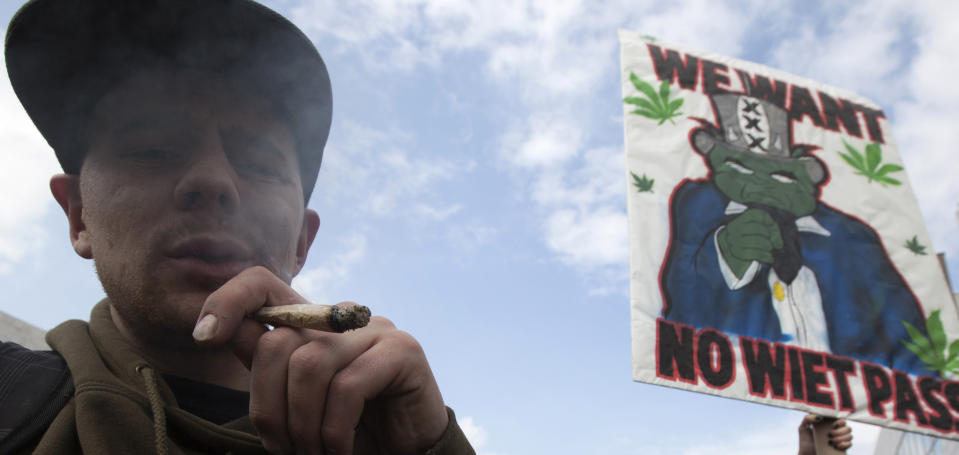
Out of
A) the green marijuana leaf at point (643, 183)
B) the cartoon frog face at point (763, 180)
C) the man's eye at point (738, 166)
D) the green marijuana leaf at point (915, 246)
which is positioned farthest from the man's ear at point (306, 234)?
the green marijuana leaf at point (915, 246)

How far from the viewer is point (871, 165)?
16.6 feet

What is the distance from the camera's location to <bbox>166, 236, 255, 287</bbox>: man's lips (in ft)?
4.25

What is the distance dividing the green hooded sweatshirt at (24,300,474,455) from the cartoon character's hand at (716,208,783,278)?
A: 3.27 metres

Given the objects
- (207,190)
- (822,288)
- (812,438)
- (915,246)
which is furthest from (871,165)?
(207,190)

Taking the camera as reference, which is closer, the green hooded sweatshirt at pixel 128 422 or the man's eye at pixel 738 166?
the green hooded sweatshirt at pixel 128 422

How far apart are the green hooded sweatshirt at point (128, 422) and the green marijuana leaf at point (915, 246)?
15.3 feet

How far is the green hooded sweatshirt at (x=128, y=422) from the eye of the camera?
112cm

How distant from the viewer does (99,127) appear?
156 centimetres

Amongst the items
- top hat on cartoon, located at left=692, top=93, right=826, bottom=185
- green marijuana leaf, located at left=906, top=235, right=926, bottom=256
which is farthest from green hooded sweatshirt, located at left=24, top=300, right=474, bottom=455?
green marijuana leaf, located at left=906, top=235, right=926, bottom=256

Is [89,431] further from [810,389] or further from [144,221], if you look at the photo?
[810,389]

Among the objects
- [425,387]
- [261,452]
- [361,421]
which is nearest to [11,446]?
[261,452]

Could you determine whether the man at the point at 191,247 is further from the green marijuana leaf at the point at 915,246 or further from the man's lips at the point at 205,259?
the green marijuana leaf at the point at 915,246

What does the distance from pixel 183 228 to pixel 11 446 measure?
0.50 meters

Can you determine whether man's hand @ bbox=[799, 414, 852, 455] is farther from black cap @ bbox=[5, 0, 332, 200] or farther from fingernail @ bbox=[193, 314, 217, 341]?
fingernail @ bbox=[193, 314, 217, 341]
